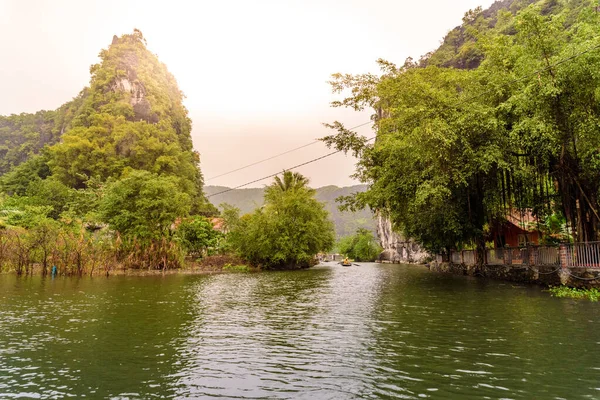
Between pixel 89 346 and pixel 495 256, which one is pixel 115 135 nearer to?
pixel 495 256

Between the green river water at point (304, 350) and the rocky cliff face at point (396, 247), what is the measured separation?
2535 inches

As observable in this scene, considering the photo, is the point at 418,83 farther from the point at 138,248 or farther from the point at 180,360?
the point at 138,248

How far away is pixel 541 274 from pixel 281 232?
101 feet

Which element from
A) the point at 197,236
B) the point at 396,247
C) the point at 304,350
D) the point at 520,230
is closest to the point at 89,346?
the point at 304,350

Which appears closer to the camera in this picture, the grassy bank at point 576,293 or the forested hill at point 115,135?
the grassy bank at point 576,293

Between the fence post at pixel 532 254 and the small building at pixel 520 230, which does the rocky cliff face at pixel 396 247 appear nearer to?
the small building at pixel 520 230

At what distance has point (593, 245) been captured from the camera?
1762 cm

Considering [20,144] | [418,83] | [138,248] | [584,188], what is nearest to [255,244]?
[138,248]

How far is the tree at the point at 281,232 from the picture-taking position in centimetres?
4688

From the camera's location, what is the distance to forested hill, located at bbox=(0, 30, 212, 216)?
62750 mm

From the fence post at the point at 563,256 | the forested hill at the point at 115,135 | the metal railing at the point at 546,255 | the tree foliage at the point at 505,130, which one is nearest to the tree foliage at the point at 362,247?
the forested hill at the point at 115,135

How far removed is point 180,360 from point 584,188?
20939 mm

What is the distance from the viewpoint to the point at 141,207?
38.2 m

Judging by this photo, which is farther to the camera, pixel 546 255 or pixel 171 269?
pixel 171 269
